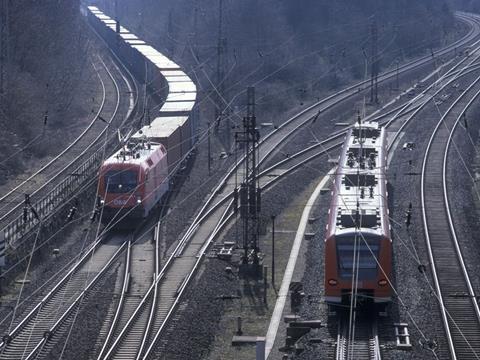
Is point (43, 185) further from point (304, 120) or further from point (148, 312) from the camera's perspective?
point (304, 120)

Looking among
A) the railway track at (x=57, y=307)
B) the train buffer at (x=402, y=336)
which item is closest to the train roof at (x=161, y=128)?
the railway track at (x=57, y=307)

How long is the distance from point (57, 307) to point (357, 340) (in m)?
6.31

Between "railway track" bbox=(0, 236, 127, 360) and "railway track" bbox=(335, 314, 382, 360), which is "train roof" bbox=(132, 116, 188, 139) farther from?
"railway track" bbox=(335, 314, 382, 360)

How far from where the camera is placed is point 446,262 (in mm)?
23828

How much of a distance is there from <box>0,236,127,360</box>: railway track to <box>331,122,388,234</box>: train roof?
18.5 feet

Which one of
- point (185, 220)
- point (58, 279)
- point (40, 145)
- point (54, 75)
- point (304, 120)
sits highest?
point (54, 75)

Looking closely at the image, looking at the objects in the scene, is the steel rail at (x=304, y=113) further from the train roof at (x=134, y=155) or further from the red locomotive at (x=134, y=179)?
the train roof at (x=134, y=155)

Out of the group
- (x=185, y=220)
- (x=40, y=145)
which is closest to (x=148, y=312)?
(x=185, y=220)

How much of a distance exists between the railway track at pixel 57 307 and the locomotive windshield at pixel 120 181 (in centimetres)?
194

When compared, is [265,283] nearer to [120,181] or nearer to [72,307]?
[72,307]

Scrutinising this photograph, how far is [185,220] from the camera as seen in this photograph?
28.3 m

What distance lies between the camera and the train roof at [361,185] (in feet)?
66.8

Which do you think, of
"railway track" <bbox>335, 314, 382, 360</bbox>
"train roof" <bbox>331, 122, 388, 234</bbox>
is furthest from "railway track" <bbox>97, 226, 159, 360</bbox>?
"train roof" <bbox>331, 122, 388, 234</bbox>

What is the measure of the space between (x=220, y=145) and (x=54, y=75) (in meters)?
14.7
